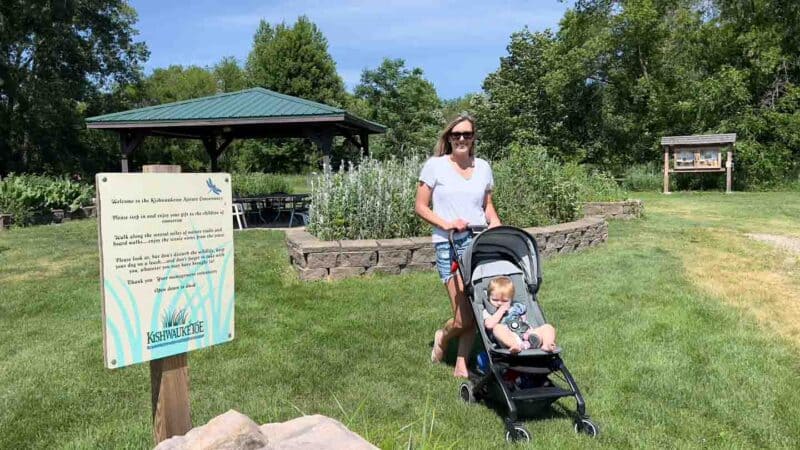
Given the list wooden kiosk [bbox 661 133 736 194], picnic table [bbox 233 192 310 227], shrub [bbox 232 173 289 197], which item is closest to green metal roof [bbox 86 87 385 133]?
picnic table [bbox 233 192 310 227]

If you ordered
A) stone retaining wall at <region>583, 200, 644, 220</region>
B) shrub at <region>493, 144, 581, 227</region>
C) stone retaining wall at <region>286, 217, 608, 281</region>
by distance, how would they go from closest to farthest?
stone retaining wall at <region>286, 217, 608, 281</region> → shrub at <region>493, 144, 581, 227</region> → stone retaining wall at <region>583, 200, 644, 220</region>

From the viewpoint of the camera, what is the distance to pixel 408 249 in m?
7.10

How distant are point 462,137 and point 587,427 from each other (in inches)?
70.2

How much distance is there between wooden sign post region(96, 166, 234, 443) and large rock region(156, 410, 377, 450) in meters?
0.28

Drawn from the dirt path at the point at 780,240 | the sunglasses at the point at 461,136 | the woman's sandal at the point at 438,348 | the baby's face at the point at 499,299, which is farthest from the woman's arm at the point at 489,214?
the dirt path at the point at 780,240

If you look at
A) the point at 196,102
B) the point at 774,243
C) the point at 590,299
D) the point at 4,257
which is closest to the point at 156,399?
the point at 590,299

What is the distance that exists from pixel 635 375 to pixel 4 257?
8.68 m

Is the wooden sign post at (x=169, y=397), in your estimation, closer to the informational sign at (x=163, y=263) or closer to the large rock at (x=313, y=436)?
the informational sign at (x=163, y=263)

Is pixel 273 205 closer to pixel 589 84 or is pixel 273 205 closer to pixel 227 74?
pixel 589 84

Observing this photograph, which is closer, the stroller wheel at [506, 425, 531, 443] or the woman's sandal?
the stroller wheel at [506, 425, 531, 443]

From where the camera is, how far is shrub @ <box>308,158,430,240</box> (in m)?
7.71

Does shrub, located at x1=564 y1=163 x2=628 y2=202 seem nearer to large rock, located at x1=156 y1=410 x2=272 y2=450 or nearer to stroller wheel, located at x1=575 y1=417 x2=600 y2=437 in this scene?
stroller wheel, located at x1=575 y1=417 x2=600 y2=437

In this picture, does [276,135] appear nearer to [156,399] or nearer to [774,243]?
[774,243]

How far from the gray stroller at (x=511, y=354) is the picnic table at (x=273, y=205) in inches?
395
